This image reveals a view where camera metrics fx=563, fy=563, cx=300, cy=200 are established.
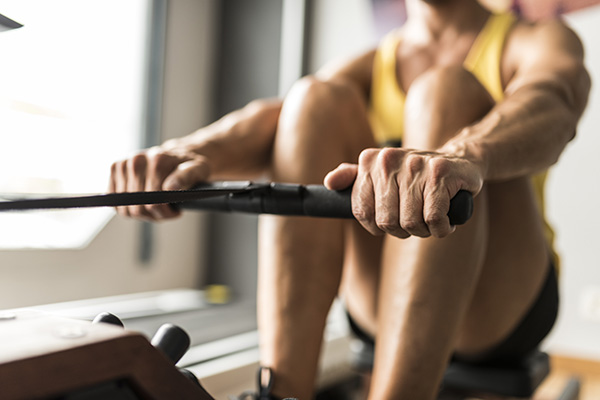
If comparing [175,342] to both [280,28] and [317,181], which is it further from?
[280,28]

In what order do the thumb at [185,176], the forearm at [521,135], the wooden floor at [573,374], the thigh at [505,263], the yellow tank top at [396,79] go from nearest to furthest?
the forearm at [521,135] → the thumb at [185,176] → the thigh at [505,263] → the yellow tank top at [396,79] → the wooden floor at [573,374]

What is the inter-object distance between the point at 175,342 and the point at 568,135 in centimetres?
58

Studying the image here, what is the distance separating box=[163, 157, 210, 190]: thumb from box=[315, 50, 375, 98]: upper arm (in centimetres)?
51

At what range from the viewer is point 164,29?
2.49 metres

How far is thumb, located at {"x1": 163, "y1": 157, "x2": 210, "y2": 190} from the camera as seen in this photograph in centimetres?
75

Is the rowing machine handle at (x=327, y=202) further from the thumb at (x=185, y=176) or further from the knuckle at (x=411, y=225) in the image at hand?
the thumb at (x=185, y=176)

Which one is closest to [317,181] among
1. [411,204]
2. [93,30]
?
[411,204]

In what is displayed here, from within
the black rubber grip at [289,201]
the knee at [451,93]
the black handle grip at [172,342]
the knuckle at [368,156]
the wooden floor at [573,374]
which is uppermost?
the knee at [451,93]

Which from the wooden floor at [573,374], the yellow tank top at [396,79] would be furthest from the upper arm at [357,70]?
the wooden floor at [573,374]

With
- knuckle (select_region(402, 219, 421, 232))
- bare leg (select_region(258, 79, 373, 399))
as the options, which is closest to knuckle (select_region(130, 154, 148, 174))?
bare leg (select_region(258, 79, 373, 399))

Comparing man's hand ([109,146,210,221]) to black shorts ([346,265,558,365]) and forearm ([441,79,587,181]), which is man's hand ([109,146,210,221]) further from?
black shorts ([346,265,558,365])

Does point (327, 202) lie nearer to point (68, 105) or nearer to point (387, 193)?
point (387, 193)

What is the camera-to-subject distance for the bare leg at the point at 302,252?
80 cm

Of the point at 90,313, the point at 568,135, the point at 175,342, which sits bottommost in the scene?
the point at 90,313
